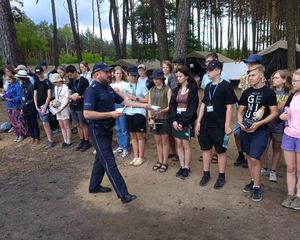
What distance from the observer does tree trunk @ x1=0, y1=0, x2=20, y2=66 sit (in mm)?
10922

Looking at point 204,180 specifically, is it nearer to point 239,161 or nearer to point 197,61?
point 239,161

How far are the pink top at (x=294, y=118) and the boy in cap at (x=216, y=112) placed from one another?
78 cm

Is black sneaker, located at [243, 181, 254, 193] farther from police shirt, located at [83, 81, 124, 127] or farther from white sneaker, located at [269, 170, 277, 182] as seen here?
Answer: police shirt, located at [83, 81, 124, 127]

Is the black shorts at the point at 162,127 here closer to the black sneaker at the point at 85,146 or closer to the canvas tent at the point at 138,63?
the black sneaker at the point at 85,146

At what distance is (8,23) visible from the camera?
36.1ft

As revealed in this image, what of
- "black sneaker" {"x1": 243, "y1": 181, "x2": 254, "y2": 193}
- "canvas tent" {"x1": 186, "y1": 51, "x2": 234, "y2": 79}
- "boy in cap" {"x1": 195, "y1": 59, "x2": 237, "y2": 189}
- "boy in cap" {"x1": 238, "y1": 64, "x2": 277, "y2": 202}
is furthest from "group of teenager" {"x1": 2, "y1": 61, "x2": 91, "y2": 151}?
"canvas tent" {"x1": 186, "y1": 51, "x2": 234, "y2": 79}

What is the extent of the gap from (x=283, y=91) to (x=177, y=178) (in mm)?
2135

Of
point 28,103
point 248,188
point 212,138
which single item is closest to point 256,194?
point 248,188

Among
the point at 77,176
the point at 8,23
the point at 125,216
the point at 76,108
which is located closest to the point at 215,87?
the point at 125,216

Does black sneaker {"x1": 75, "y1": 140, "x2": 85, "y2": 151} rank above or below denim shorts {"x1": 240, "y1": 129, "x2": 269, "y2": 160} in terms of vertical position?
below

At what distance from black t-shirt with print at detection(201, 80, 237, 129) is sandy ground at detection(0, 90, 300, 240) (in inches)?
40.8

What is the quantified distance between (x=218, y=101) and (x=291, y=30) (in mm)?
7054

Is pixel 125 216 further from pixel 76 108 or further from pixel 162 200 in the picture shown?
pixel 76 108

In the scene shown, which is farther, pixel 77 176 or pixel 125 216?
pixel 77 176
